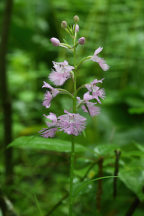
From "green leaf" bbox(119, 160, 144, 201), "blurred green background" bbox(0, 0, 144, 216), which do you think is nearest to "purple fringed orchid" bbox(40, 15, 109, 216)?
"green leaf" bbox(119, 160, 144, 201)

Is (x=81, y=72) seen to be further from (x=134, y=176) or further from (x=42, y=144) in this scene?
(x=42, y=144)

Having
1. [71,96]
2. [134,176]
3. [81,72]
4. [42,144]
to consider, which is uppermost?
[81,72]

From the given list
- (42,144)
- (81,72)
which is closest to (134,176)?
(42,144)

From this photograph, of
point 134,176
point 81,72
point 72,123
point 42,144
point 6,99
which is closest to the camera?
point 72,123

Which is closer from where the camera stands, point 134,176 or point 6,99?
point 134,176

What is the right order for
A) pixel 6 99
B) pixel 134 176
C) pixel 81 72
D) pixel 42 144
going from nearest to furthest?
pixel 42 144
pixel 134 176
pixel 6 99
pixel 81 72

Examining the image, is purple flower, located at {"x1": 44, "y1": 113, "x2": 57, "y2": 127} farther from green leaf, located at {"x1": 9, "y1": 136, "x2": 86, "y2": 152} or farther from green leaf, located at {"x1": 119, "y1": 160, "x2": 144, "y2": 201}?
green leaf, located at {"x1": 119, "y1": 160, "x2": 144, "y2": 201}

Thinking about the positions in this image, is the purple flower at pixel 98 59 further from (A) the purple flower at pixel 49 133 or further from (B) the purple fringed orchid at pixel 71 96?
(A) the purple flower at pixel 49 133

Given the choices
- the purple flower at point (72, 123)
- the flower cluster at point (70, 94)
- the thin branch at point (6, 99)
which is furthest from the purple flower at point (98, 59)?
the thin branch at point (6, 99)
